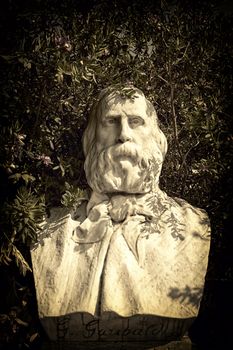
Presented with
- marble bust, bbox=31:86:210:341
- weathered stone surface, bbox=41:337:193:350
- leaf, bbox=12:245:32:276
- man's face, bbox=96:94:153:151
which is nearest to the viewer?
marble bust, bbox=31:86:210:341

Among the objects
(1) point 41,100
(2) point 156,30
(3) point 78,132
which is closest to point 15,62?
(1) point 41,100

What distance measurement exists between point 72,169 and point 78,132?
35 cm

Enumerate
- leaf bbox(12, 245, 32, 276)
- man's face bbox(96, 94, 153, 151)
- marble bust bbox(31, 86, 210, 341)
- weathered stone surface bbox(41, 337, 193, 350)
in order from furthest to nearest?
man's face bbox(96, 94, 153, 151) → leaf bbox(12, 245, 32, 276) → weathered stone surface bbox(41, 337, 193, 350) → marble bust bbox(31, 86, 210, 341)

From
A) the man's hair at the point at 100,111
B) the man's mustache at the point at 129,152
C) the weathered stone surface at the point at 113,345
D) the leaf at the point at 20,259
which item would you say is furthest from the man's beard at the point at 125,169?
the weathered stone surface at the point at 113,345

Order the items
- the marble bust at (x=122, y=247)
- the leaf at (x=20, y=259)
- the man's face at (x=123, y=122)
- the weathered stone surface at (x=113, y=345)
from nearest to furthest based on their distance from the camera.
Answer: the marble bust at (x=122, y=247) → the weathered stone surface at (x=113, y=345) → the leaf at (x=20, y=259) → the man's face at (x=123, y=122)

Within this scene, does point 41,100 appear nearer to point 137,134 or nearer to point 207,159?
point 137,134

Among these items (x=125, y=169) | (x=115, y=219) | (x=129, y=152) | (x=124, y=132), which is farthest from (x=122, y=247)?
(x=124, y=132)

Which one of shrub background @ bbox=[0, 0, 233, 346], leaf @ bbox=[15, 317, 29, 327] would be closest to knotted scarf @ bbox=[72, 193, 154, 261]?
shrub background @ bbox=[0, 0, 233, 346]

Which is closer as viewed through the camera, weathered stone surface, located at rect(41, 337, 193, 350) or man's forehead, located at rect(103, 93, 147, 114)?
weathered stone surface, located at rect(41, 337, 193, 350)

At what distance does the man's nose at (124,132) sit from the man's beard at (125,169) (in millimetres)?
32

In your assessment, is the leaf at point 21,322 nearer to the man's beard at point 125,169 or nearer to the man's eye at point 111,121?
the man's beard at point 125,169

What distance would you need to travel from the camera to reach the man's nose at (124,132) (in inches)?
131

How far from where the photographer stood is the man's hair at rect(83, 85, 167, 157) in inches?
136

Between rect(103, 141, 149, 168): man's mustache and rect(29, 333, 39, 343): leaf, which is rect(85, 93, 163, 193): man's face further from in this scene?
rect(29, 333, 39, 343): leaf
